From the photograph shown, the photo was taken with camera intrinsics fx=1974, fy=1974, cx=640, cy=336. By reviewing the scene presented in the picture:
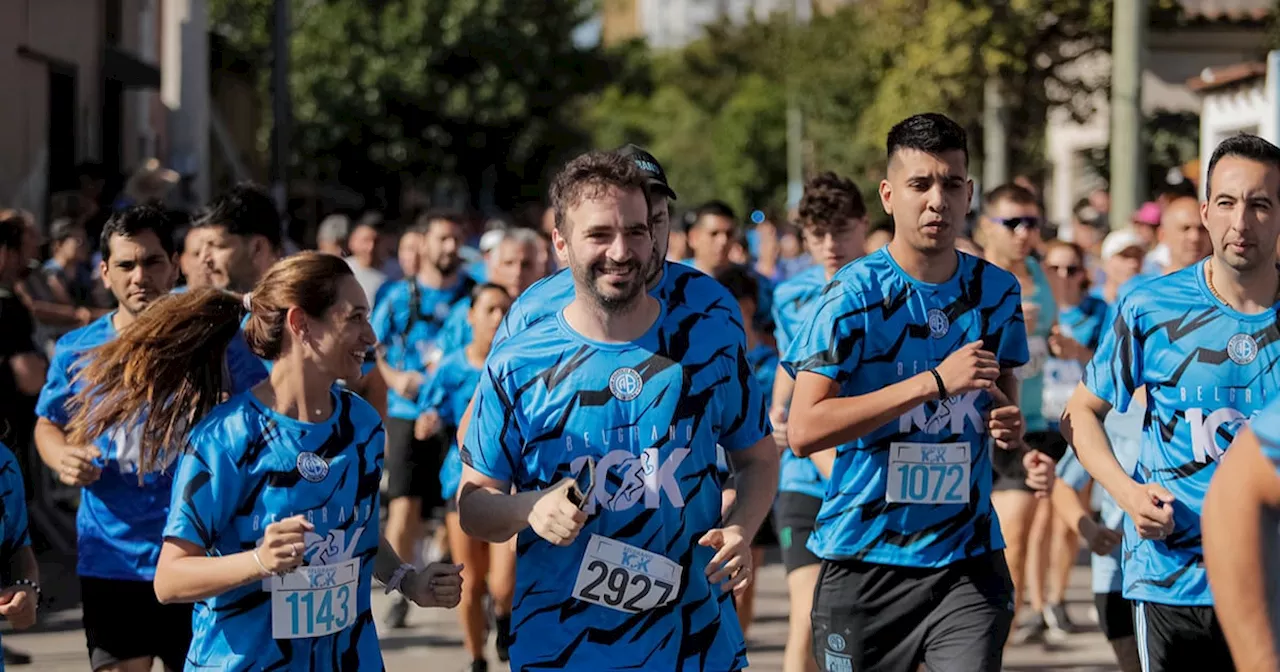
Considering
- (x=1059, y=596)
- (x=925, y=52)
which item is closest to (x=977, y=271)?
(x=1059, y=596)

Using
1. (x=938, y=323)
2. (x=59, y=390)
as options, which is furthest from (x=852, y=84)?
(x=938, y=323)

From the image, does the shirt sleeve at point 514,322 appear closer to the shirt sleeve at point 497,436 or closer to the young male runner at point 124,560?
the shirt sleeve at point 497,436

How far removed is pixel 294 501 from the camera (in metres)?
4.73

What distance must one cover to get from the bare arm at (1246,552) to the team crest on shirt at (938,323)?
2628 mm

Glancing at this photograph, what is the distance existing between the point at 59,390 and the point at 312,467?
1773 millimetres

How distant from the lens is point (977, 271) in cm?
567

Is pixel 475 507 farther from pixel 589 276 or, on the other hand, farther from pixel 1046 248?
pixel 1046 248

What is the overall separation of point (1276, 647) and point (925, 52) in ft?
72.2

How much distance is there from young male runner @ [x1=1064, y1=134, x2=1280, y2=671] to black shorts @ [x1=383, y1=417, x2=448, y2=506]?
5451 millimetres

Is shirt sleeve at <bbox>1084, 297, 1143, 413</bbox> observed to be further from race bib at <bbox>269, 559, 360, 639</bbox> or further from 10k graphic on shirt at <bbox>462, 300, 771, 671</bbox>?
race bib at <bbox>269, 559, 360, 639</bbox>

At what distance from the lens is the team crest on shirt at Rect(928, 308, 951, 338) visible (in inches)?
218

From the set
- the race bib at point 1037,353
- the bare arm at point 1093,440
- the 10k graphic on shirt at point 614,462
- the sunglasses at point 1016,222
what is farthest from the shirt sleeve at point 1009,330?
the race bib at point 1037,353

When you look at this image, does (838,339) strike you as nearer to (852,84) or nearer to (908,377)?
(908,377)

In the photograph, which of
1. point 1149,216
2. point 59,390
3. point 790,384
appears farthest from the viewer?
point 1149,216
